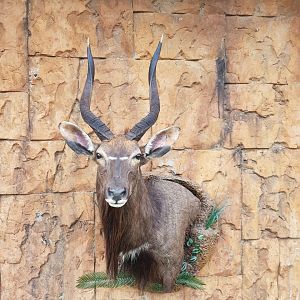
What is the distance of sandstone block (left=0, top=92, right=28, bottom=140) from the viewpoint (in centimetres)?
607

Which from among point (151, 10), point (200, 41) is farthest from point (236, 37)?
point (151, 10)

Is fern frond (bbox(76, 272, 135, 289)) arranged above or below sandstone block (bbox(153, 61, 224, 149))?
below

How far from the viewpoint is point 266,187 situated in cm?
646

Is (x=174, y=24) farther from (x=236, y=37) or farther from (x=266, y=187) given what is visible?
(x=266, y=187)

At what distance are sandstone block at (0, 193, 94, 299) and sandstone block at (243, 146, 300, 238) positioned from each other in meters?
1.26

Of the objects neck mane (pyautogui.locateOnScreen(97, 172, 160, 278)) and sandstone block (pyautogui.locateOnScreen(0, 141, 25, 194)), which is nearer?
neck mane (pyautogui.locateOnScreen(97, 172, 160, 278))

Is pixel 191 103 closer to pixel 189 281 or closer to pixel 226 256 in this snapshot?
pixel 226 256

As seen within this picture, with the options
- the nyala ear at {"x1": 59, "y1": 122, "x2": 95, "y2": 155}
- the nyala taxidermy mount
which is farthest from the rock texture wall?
the nyala ear at {"x1": 59, "y1": 122, "x2": 95, "y2": 155}

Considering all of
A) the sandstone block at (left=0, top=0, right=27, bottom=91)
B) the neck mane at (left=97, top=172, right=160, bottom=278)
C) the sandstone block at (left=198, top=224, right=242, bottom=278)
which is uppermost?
the sandstone block at (left=0, top=0, right=27, bottom=91)

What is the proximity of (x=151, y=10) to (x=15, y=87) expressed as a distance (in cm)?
117

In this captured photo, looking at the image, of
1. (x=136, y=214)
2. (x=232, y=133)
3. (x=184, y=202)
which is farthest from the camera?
(x=232, y=133)

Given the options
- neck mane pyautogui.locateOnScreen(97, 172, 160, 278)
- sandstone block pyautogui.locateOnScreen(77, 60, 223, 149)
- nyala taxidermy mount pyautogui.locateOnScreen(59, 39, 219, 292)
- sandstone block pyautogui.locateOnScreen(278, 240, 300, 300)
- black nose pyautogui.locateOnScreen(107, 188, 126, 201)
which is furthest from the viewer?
sandstone block pyautogui.locateOnScreen(278, 240, 300, 300)

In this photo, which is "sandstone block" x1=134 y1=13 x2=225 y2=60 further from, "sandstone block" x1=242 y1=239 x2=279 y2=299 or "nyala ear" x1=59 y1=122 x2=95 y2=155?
"sandstone block" x1=242 y1=239 x2=279 y2=299

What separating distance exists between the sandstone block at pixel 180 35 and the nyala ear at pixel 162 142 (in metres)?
0.97
